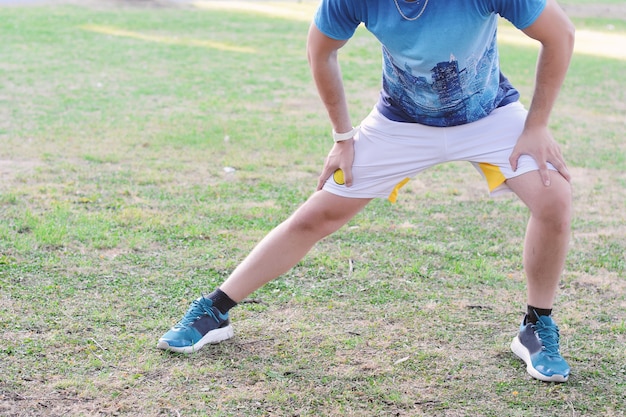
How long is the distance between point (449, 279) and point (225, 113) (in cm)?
456

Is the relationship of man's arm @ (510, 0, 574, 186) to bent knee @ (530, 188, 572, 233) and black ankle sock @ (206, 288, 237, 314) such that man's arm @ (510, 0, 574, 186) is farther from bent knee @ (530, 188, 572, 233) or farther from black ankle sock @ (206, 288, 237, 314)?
black ankle sock @ (206, 288, 237, 314)

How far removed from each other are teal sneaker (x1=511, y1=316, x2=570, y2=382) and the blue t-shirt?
3.13 feet

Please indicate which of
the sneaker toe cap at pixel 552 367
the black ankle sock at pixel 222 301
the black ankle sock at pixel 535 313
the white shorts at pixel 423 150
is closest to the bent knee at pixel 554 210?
the white shorts at pixel 423 150

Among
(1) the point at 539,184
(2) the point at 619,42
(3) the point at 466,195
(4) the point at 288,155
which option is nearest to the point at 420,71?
(1) the point at 539,184

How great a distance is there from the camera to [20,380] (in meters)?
3.38

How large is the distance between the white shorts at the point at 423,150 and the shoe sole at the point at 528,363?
688 mm

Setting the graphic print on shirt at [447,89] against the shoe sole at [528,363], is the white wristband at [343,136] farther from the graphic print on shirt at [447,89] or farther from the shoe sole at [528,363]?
the shoe sole at [528,363]

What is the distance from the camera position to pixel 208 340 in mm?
3723

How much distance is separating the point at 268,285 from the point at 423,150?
51.0 inches

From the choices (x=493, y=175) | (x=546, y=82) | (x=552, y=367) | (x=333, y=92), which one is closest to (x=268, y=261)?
(x=333, y=92)

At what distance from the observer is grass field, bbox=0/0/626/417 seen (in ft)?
11.1

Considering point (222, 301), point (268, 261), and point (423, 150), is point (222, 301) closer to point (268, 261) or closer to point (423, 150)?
point (268, 261)

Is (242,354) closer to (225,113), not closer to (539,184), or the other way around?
(539,184)

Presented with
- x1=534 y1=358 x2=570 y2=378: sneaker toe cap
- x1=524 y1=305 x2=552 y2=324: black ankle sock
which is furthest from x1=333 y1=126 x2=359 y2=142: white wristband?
x1=534 y1=358 x2=570 y2=378: sneaker toe cap
